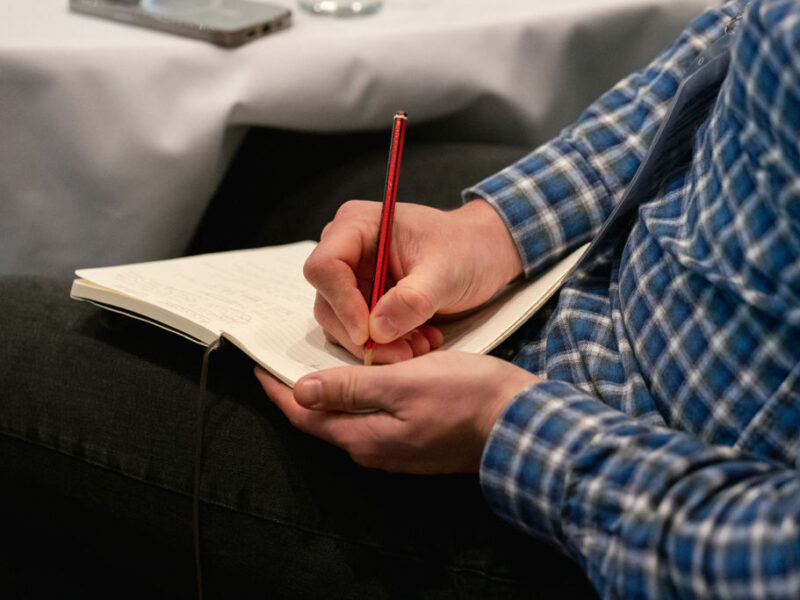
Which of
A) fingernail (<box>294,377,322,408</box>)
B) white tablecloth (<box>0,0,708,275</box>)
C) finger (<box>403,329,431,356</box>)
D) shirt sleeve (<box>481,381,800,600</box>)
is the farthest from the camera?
white tablecloth (<box>0,0,708,275</box>)

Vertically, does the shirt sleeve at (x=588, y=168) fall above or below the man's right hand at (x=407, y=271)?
above

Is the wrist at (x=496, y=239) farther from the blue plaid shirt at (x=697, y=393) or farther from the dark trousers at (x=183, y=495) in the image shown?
the dark trousers at (x=183, y=495)

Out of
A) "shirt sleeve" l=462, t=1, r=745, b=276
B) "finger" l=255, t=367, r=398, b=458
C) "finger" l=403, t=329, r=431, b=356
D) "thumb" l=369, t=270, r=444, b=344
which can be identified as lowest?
"finger" l=255, t=367, r=398, b=458

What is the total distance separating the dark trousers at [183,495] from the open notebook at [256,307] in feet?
0.12

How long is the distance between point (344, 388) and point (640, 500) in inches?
7.6

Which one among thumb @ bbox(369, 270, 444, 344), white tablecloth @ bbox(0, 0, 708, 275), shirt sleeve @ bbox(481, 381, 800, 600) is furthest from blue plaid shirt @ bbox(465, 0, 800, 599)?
white tablecloth @ bbox(0, 0, 708, 275)

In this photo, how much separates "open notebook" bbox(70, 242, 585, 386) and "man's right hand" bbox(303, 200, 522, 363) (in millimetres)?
19

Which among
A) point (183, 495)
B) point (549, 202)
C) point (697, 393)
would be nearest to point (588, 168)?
point (549, 202)

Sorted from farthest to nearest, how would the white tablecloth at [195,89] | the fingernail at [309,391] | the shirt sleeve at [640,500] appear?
the white tablecloth at [195,89], the fingernail at [309,391], the shirt sleeve at [640,500]

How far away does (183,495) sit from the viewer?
0.58 meters

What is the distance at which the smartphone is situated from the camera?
38.6 inches

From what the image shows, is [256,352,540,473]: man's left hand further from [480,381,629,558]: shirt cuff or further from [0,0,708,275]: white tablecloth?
[0,0,708,275]: white tablecloth

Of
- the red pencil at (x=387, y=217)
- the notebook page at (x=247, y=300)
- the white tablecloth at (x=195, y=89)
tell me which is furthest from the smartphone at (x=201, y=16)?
the red pencil at (x=387, y=217)

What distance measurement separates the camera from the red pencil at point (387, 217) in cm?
56
